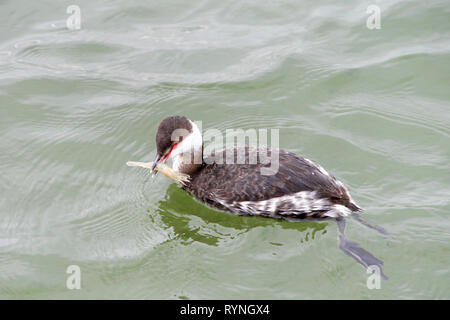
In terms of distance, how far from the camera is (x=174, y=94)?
8570mm

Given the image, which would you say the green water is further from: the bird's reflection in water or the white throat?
the white throat

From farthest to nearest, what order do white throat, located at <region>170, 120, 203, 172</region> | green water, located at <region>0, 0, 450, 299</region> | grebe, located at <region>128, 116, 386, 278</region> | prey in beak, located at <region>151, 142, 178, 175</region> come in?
white throat, located at <region>170, 120, 203, 172</region> < prey in beak, located at <region>151, 142, 178, 175</region> < grebe, located at <region>128, 116, 386, 278</region> < green water, located at <region>0, 0, 450, 299</region>

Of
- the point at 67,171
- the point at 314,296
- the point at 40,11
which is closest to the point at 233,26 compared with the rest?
the point at 40,11

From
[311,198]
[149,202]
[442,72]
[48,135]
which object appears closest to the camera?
[311,198]

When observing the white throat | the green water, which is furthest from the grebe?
the green water

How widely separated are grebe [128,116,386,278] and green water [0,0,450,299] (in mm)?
176

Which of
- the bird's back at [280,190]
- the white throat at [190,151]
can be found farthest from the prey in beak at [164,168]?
the bird's back at [280,190]

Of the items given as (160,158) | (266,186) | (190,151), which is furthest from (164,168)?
(266,186)

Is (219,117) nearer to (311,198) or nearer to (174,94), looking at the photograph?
(174,94)

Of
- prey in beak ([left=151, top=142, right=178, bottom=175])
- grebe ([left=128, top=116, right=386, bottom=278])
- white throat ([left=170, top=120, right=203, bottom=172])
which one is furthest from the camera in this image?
white throat ([left=170, top=120, right=203, bottom=172])

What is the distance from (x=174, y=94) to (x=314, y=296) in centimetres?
A: 426

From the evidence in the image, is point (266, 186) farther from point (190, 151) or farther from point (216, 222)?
point (190, 151)

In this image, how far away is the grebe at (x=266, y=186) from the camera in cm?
610

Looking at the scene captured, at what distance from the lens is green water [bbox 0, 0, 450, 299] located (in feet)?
19.1
